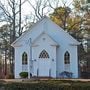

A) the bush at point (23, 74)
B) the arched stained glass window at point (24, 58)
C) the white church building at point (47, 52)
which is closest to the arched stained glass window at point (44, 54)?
the white church building at point (47, 52)

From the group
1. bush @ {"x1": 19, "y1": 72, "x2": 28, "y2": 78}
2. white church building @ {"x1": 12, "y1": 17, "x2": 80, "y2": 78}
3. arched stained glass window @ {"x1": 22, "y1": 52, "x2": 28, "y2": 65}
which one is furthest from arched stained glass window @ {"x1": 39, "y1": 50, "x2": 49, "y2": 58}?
bush @ {"x1": 19, "y1": 72, "x2": 28, "y2": 78}

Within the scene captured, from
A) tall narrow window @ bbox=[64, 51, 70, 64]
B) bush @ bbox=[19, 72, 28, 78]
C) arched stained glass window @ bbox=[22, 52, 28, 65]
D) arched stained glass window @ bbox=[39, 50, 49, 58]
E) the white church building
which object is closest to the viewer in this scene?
bush @ bbox=[19, 72, 28, 78]

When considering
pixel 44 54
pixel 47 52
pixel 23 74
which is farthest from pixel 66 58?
pixel 23 74

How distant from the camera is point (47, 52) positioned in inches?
1724

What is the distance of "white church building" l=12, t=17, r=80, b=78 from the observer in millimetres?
43688

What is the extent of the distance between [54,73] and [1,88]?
968 inches

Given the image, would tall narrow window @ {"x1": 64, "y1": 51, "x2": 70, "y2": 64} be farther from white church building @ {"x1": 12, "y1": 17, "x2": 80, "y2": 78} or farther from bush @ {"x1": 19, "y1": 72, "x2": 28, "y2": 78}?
bush @ {"x1": 19, "y1": 72, "x2": 28, "y2": 78}

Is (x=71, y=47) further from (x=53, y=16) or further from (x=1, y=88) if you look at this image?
(x=1, y=88)

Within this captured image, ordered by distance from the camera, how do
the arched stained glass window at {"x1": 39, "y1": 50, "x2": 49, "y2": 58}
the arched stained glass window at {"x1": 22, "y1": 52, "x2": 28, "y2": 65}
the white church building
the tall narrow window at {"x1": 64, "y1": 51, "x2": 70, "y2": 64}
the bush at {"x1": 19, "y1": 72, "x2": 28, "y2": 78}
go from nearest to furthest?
the bush at {"x1": 19, "y1": 72, "x2": 28, "y2": 78}
the white church building
the arched stained glass window at {"x1": 39, "y1": 50, "x2": 49, "y2": 58}
the tall narrow window at {"x1": 64, "y1": 51, "x2": 70, "y2": 64}
the arched stained glass window at {"x1": 22, "y1": 52, "x2": 28, "y2": 65}

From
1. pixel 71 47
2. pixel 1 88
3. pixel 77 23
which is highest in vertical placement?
pixel 77 23

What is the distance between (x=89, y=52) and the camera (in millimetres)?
63250

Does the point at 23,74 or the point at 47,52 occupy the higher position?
the point at 47,52

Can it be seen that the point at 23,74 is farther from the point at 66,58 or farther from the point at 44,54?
the point at 66,58

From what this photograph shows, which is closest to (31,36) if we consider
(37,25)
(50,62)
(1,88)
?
(37,25)
